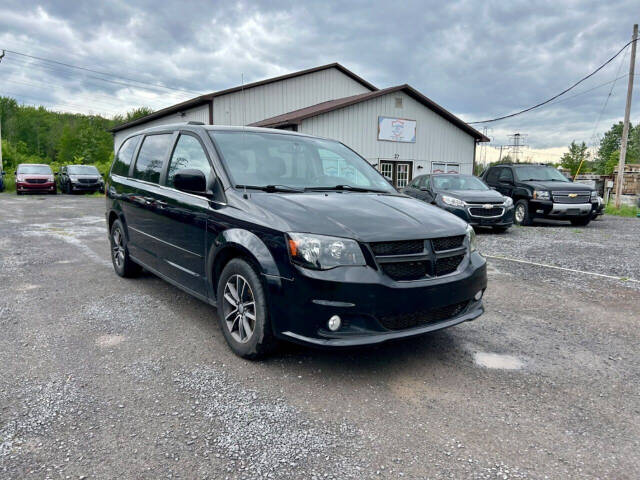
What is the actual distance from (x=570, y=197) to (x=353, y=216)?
11289 mm

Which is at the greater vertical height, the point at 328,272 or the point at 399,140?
the point at 399,140

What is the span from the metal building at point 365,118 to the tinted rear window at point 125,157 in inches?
528

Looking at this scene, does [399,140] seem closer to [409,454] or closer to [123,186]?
[123,186]

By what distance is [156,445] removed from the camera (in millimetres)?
2275

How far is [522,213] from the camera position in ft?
42.1

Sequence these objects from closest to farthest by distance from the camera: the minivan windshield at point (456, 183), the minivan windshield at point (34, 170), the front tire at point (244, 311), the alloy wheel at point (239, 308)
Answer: the front tire at point (244, 311) → the alloy wheel at point (239, 308) → the minivan windshield at point (456, 183) → the minivan windshield at point (34, 170)

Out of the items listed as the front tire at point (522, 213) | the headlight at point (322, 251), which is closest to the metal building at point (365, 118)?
the front tire at point (522, 213)

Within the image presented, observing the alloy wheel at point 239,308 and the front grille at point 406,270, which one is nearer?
the front grille at point 406,270

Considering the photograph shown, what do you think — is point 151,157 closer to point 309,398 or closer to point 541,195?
point 309,398

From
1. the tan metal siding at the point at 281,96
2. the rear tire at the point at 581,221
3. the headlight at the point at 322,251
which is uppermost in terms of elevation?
the tan metal siding at the point at 281,96

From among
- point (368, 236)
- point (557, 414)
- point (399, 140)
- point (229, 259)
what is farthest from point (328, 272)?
point (399, 140)

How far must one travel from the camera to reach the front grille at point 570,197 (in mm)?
12180

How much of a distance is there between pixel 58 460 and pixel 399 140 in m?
21.2

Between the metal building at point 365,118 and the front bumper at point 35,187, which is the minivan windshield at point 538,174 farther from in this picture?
the front bumper at point 35,187
